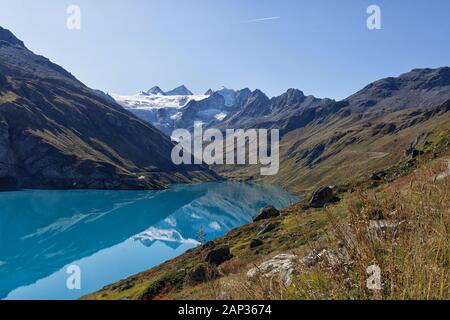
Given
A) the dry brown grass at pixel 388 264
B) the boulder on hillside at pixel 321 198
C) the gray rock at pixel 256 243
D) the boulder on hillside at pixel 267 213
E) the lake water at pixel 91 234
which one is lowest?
the lake water at pixel 91 234

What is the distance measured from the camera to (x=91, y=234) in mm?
80750

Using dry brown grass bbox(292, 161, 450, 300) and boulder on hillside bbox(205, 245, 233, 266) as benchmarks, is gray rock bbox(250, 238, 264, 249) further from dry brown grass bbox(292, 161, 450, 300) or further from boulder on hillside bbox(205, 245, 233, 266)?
dry brown grass bbox(292, 161, 450, 300)

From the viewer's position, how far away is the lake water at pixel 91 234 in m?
51.6

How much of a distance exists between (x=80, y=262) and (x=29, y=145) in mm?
132666

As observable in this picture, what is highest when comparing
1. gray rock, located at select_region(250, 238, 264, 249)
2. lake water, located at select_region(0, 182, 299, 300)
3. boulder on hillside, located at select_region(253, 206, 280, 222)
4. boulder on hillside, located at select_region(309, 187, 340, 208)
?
boulder on hillside, located at select_region(309, 187, 340, 208)

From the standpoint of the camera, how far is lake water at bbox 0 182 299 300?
51594 mm

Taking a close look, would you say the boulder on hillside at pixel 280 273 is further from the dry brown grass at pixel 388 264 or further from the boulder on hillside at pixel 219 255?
the boulder on hillside at pixel 219 255

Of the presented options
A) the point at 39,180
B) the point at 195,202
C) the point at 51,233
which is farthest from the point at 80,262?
the point at 39,180

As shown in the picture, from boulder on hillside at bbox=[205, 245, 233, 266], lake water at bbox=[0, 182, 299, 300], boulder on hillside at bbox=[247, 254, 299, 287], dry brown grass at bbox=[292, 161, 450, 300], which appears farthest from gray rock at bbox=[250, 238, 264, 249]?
dry brown grass at bbox=[292, 161, 450, 300]

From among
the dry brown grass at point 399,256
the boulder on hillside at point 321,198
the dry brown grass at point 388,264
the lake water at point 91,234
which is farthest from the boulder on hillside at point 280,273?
the boulder on hillside at point 321,198

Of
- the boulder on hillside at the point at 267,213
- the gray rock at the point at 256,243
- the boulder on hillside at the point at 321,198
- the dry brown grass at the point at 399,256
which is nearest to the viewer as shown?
the dry brown grass at the point at 399,256

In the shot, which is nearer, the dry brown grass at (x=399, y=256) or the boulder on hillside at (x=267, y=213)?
the dry brown grass at (x=399, y=256)

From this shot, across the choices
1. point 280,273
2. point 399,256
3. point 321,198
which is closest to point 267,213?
point 321,198

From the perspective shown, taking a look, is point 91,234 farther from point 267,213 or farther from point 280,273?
point 280,273
